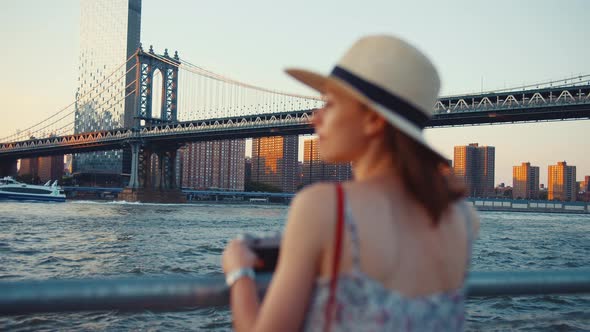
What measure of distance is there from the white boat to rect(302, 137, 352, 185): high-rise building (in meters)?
60.9

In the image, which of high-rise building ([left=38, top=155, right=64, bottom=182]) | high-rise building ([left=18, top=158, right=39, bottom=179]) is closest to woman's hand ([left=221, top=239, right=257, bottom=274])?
high-rise building ([left=38, top=155, right=64, bottom=182])

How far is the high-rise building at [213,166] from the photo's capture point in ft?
383

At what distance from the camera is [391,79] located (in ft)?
3.16

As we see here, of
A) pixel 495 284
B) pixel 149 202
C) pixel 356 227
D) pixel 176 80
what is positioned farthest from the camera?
pixel 176 80

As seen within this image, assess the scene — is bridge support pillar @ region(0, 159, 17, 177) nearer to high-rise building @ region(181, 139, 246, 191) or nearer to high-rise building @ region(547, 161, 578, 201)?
high-rise building @ region(181, 139, 246, 191)

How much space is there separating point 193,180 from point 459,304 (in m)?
118

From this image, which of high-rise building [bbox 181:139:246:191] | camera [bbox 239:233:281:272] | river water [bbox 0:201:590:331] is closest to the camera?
camera [bbox 239:233:281:272]

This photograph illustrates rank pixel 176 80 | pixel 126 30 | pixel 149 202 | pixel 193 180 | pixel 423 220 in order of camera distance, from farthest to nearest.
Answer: pixel 193 180 → pixel 126 30 → pixel 176 80 → pixel 149 202 → pixel 423 220

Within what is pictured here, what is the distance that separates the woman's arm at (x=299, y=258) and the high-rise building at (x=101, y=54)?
271 feet

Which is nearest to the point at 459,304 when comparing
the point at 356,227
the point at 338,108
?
the point at 356,227

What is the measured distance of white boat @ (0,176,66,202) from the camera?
46484 mm

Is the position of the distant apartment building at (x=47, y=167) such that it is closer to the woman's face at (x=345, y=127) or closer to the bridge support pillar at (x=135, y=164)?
the bridge support pillar at (x=135, y=164)

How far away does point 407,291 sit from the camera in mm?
913

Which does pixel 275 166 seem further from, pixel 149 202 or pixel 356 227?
pixel 356 227
